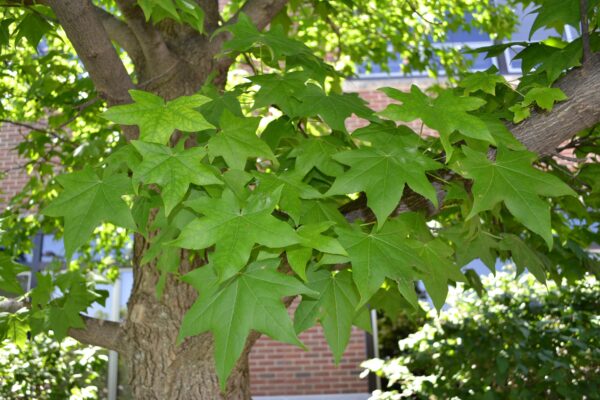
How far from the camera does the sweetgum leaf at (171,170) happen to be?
1568 mm

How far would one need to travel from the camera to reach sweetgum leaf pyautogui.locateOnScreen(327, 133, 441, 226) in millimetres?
1644

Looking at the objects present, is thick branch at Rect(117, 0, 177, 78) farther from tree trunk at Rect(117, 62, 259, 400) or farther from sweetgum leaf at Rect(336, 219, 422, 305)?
sweetgum leaf at Rect(336, 219, 422, 305)

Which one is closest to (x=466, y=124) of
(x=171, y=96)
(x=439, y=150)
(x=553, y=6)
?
(x=439, y=150)

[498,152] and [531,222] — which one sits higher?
[498,152]

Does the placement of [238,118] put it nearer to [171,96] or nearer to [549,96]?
[549,96]

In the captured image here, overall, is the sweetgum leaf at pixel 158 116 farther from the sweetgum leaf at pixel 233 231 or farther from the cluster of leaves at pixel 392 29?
the cluster of leaves at pixel 392 29

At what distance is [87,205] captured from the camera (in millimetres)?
1743

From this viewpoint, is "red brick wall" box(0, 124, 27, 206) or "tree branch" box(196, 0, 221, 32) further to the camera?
"red brick wall" box(0, 124, 27, 206)

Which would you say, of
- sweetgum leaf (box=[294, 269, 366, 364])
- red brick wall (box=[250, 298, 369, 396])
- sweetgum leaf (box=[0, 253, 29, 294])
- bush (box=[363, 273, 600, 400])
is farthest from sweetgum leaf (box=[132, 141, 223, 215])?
red brick wall (box=[250, 298, 369, 396])

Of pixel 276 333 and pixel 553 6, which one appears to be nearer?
pixel 276 333

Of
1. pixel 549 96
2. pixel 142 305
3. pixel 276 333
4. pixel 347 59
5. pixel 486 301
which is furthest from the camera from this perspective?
pixel 347 59

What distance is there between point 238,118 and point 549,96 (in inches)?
34.3

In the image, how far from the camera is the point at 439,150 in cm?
206

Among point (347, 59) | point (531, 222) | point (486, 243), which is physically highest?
point (347, 59)
